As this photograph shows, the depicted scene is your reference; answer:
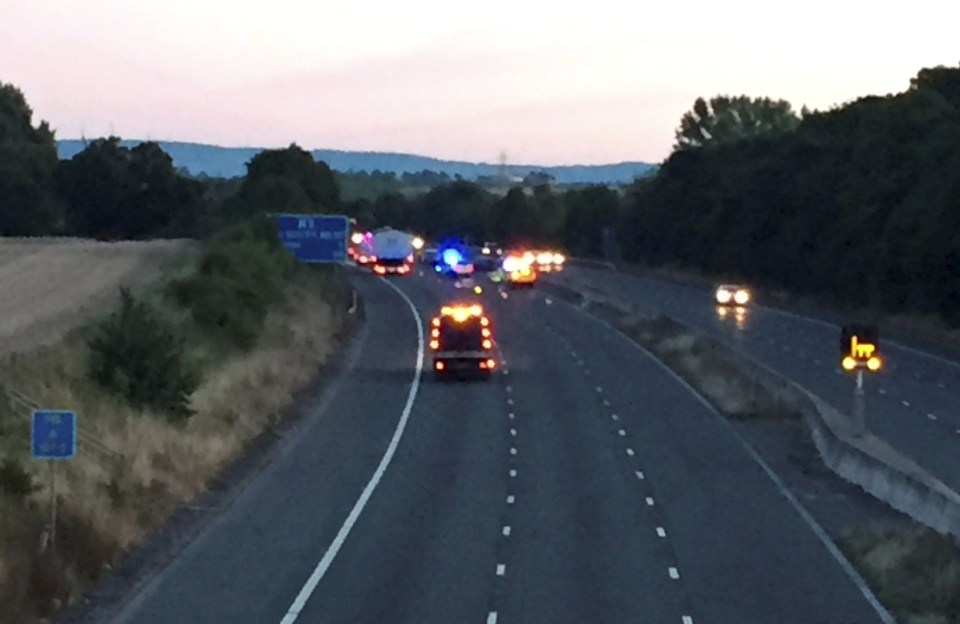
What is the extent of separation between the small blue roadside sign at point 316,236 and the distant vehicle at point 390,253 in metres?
54.4

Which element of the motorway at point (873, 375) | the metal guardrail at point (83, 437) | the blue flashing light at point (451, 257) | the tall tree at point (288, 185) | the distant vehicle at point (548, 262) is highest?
the tall tree at point (288, 185)

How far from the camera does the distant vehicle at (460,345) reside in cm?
5478

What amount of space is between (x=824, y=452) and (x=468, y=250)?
88.2 m

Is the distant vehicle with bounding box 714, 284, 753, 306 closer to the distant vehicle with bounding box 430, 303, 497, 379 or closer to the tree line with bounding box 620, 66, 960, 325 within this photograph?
A: the tree line with bounding box 620, 66, 960, 325

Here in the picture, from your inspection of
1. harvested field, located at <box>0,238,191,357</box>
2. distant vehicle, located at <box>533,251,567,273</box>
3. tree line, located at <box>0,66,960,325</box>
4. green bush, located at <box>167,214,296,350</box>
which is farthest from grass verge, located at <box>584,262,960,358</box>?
harvested field, located at <box>0,238,191,357</box>

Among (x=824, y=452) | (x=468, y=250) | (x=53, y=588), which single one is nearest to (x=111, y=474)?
(x=53, y=588)

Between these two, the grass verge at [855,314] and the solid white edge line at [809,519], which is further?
the grass verge at [855,314]

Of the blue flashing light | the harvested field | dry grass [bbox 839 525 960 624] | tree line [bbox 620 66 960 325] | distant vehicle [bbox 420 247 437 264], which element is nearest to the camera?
dry grass [bbox 839 525 960 624]

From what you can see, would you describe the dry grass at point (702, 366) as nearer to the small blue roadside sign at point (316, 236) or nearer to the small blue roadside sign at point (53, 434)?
the small blue roadside sign at point (316, 236)

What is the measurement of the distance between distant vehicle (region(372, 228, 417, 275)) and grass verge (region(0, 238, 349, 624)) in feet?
213

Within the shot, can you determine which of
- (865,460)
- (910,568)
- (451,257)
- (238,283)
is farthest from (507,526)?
(451,257)

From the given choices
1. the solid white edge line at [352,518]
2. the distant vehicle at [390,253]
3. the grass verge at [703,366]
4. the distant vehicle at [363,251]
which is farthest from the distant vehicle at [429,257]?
the solid white edge line at [352,518]

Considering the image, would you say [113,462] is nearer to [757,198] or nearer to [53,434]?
[53,434]

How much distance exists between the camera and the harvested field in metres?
53.4
